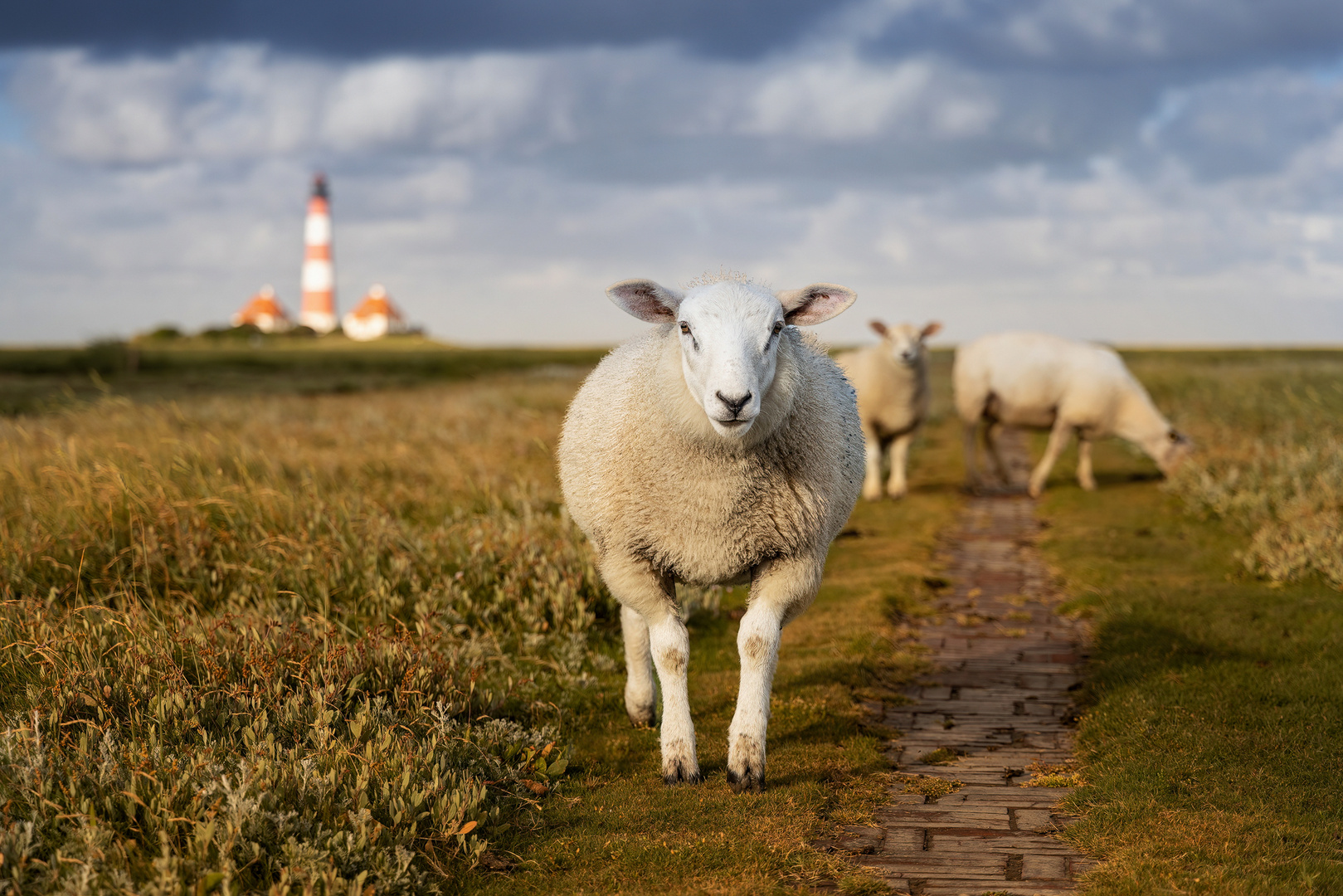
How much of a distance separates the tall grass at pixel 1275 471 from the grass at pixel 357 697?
3.26 meters

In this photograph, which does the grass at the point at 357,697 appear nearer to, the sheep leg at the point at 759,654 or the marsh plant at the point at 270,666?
the marsh plant at the point at 270,666

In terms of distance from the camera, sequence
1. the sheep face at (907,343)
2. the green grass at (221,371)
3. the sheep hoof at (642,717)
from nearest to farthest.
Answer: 1. the sheep hoof at (642,717)
2. the sheep face at (907,343)
3. the green grass at (221,371)

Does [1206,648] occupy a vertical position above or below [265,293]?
below

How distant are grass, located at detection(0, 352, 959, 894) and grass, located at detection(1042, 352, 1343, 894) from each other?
123 cm

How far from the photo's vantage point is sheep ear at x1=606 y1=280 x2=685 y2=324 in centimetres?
516

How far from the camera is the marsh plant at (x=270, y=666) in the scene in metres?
4.24

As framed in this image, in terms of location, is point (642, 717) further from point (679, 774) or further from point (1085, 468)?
point (1085, 468)

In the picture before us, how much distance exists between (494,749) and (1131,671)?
425 cm

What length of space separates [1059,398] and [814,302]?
11.8 metres

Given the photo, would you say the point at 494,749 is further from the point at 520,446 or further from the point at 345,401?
the point at 345,401

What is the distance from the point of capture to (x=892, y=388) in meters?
14.6

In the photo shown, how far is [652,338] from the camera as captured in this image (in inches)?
226

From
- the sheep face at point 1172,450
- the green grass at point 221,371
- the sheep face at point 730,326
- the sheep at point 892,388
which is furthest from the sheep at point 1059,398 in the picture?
the green grass at point 221,371

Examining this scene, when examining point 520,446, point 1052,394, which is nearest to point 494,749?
point 520,446
